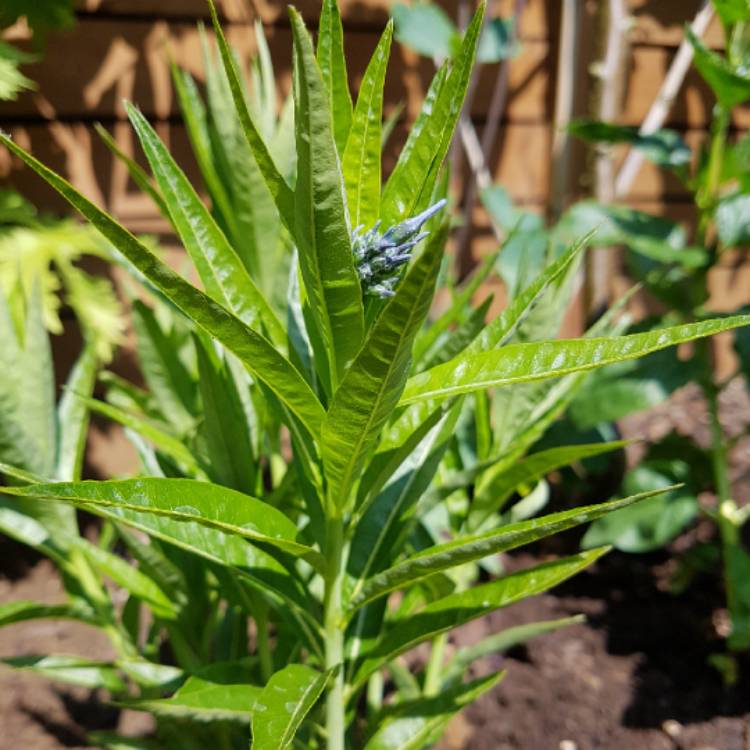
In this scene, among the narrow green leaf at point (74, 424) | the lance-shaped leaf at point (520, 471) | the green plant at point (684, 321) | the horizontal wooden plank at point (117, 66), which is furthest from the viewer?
the horizontal wooden plank at point (117, 66)

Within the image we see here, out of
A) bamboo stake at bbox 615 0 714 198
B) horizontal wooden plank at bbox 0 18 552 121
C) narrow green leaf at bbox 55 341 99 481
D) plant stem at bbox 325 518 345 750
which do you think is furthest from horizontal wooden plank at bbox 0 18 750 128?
plant stem at bbox 325 518 345 750

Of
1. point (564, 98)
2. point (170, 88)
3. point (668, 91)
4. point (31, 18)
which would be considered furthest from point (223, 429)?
point (668, 91)

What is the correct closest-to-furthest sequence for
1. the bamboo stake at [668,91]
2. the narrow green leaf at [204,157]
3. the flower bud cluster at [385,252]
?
the flower bud cluster at [385,252], the narrow green leaf at [204,157], the bamboo stake at [668,91]

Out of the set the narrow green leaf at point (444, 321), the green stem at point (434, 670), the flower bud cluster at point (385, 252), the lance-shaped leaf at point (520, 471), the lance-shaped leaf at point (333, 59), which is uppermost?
Result: the lance-shaped leaf at point (333, 59)

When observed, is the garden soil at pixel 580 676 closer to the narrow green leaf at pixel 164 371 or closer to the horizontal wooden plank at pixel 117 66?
the narrow green leaf at pixel 164 371

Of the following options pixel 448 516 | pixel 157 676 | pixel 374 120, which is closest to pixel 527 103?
pixel 448 516

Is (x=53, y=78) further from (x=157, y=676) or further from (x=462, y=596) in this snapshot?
(x=462, y=596)

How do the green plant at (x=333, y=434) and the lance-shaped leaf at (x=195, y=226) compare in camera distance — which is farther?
the lance-shaped leaf at (x=195, y=226)

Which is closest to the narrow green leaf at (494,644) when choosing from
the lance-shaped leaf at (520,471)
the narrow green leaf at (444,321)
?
the lance-shaped leaf at (520,471)
